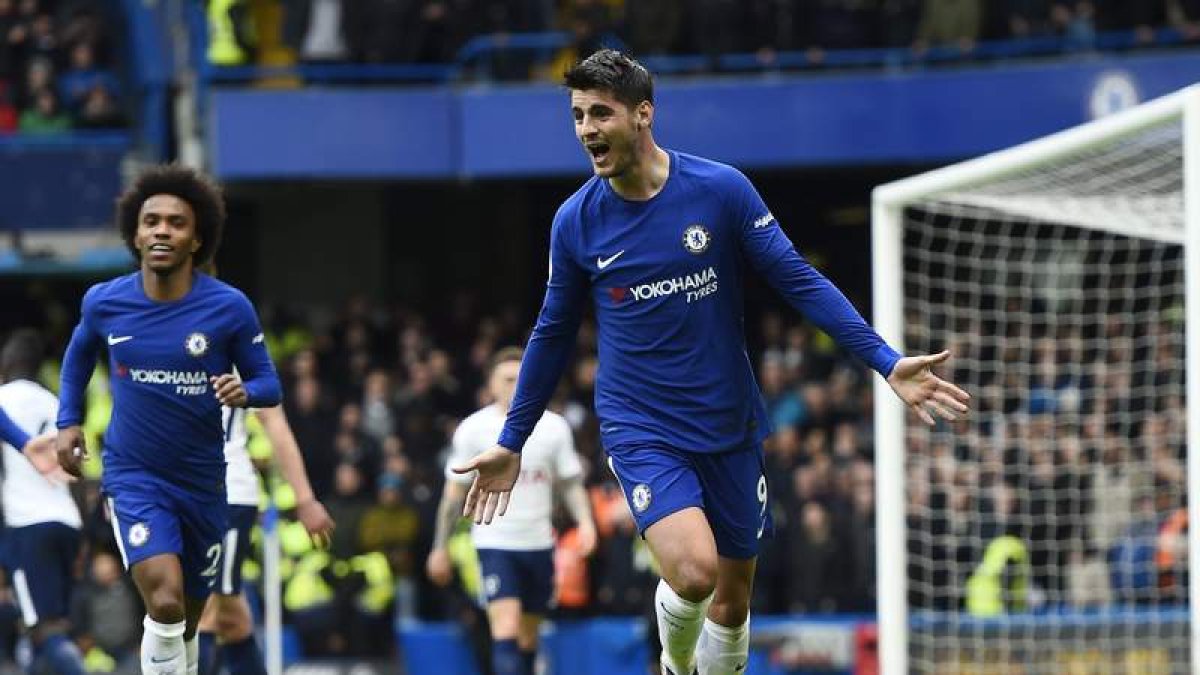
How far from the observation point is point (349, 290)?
962 inches

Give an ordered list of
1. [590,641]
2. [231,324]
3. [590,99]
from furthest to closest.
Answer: [590,641] → [231,324] → [590,99]

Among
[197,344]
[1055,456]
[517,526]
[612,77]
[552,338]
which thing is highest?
[612,77]

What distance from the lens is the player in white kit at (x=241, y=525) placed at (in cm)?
941

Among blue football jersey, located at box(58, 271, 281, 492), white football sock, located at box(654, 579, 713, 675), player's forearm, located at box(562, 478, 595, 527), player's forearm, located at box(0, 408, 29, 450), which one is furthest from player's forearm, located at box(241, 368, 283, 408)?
player's forearm, located at box(562, 478, 595, 527)

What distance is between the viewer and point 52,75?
70.0 feet

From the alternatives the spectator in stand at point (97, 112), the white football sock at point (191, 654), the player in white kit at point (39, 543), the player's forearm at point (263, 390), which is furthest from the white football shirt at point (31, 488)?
the spectator in stand at point (97, 112)

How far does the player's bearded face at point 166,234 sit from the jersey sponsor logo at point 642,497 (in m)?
2.17

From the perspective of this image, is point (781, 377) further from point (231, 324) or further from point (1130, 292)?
point (231, 324)

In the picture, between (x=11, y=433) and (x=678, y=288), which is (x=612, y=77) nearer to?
(x=678, y=288)

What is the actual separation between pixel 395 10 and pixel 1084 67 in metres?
5.84

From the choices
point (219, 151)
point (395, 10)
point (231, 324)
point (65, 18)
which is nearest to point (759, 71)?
point (395, 10)

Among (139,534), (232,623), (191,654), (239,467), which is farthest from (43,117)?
(139,534)

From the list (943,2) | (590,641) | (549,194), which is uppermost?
(943,2)

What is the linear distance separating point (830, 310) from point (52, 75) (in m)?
15.0
